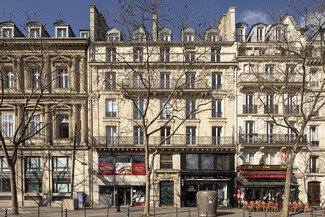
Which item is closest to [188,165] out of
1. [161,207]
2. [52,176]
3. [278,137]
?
[161,207]

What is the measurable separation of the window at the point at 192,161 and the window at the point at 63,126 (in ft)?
38.8

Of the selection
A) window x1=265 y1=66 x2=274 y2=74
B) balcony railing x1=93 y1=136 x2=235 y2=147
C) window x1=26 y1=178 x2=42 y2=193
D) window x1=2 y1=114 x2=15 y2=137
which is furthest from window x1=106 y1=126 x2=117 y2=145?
window x1=265 y1=66 x2=274 y2=74

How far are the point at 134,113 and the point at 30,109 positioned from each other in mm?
9836

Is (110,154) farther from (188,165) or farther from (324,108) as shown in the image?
(324,108)

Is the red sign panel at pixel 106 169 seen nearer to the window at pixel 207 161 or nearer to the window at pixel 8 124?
the window at pixel 207 161

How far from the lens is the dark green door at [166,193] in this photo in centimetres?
2481

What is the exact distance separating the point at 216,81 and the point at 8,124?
2033 cm

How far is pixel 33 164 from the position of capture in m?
25.3

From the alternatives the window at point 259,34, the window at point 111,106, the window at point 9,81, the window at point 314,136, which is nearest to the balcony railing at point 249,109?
the window at point 314,136

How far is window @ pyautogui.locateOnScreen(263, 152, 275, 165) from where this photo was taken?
2506 centimetres

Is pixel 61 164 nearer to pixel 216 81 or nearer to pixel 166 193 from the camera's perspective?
pixel 166 193

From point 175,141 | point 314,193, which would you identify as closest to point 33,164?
point 175,141

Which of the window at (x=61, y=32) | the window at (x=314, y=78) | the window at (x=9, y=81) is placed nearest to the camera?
the window at (x=314, y=78)

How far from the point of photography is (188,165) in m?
25.2
